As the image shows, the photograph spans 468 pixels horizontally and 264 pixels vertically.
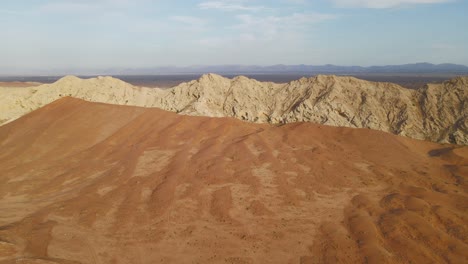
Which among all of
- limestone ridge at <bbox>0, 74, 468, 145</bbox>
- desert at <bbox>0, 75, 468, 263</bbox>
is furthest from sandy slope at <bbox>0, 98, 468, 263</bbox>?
limestone ridge at <bbox>0, 74, 468, 145</bbox>

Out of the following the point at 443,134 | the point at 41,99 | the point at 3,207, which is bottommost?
the point at 3,207

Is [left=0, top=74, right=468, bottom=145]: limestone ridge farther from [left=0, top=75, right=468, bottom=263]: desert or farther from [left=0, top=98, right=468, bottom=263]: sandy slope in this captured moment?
[left=0, top=98, right=468, bottom=263]: sandy slope

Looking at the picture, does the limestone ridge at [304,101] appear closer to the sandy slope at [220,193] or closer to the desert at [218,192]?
the desert at [218,192]

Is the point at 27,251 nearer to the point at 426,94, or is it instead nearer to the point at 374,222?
the point at 374,222

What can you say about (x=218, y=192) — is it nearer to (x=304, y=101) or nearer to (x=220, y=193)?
(x=220, y=193)

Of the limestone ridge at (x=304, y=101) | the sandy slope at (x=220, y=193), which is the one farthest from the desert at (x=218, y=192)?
the limestone ridge at (x=304, y=101)

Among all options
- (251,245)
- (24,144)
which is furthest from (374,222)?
(24,144)
